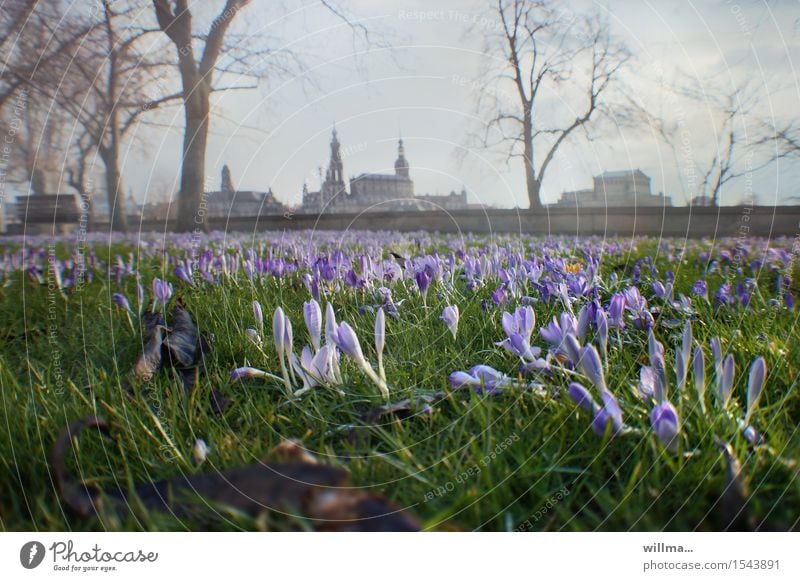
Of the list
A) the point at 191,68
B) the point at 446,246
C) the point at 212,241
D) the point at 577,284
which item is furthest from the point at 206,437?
the point at 212,241

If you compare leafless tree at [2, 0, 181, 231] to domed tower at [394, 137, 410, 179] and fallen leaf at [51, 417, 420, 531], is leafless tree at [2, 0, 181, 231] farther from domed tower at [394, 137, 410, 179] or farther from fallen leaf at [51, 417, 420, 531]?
fallen leaf at [51, 417, 420, 531]

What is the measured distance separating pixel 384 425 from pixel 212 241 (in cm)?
462

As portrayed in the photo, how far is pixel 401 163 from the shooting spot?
7.00ft

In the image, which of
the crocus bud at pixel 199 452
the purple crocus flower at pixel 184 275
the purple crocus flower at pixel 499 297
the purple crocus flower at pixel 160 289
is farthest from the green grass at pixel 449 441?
the purple crocus flower at pixel 184 275

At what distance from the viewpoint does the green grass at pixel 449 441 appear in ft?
3.17

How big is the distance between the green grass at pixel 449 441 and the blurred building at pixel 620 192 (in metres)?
0.81

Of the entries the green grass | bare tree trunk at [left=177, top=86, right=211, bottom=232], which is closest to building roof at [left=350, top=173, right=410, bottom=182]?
bare tree trunk at [left=177, top=86, right=211, bottom=232]

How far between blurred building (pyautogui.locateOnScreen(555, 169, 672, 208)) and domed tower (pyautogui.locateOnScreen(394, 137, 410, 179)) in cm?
84

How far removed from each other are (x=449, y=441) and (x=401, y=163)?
1.34 metres

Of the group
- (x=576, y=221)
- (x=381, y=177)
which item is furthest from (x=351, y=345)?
(x=576, y=221)

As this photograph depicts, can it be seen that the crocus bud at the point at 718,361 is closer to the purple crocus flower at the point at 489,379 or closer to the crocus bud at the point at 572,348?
the crocus bud at the point at 572,348

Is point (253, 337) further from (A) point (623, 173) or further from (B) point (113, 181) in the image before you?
(A) point (623, 173)

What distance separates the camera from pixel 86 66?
2.29 metres
